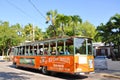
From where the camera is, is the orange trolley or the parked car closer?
the orange trolley

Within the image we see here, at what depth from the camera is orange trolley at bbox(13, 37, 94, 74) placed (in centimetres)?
1633

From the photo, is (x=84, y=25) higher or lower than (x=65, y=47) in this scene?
higher

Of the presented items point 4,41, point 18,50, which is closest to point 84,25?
point 4,41

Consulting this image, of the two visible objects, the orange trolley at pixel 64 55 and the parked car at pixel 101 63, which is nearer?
the orange trolley at pixel 64 55

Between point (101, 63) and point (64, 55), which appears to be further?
point (101, 63)

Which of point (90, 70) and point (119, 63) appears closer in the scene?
point (90, 70)

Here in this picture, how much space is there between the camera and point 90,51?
17.3m

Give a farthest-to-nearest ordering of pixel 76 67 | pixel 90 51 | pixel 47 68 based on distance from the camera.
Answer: pixel 47 68, pixel 90 51, pixel 76 67

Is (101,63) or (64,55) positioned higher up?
(64,55)

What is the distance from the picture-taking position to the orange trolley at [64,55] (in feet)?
53.6

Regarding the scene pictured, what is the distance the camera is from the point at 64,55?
1714 cm

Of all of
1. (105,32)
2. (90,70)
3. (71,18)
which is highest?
(71,18)

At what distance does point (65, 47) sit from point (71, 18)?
2501 cm

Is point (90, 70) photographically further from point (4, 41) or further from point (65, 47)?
point (4, 41)
